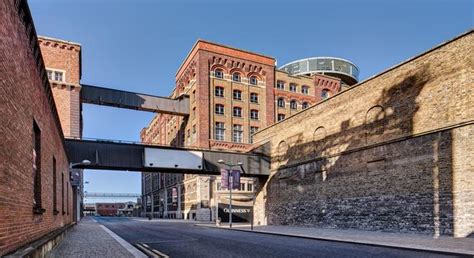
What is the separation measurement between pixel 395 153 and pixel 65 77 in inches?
1393

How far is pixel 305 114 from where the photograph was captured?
1271 inches

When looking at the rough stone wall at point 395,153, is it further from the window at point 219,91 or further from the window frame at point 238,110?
the window frame at point 238,110

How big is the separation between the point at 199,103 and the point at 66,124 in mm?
19338

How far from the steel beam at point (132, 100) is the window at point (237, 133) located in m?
7.79

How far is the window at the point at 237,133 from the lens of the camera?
59.5 meters

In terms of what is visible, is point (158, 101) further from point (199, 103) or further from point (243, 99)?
point (243, 99)

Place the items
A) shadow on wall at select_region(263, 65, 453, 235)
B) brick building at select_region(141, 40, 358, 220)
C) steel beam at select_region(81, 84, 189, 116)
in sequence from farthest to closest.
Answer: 1. brick building at select_region(141, 40, 358, 220)
2. steel beam at select_region(81, 84, 189, 116)
3. shadow on wall at select_region(263, 65, 453, 235)

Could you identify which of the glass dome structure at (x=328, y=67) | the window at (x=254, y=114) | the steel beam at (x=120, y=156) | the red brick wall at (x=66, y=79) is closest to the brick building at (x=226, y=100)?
the window at (x=254, y=114)

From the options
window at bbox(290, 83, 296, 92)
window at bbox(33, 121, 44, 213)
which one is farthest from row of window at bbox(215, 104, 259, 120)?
window at bbox(33, 121, 44, 213)

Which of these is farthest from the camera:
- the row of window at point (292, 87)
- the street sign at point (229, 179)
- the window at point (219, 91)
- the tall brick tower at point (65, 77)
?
the row of window at point (292, 87)

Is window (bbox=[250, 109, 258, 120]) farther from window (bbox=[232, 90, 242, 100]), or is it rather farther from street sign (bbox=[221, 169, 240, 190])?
street sign (bbox=[221, 169, 240, 190])

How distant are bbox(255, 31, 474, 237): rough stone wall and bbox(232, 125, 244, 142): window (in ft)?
87.0

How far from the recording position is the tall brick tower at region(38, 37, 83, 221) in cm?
4241

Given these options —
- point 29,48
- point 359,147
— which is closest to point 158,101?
point 359,147
